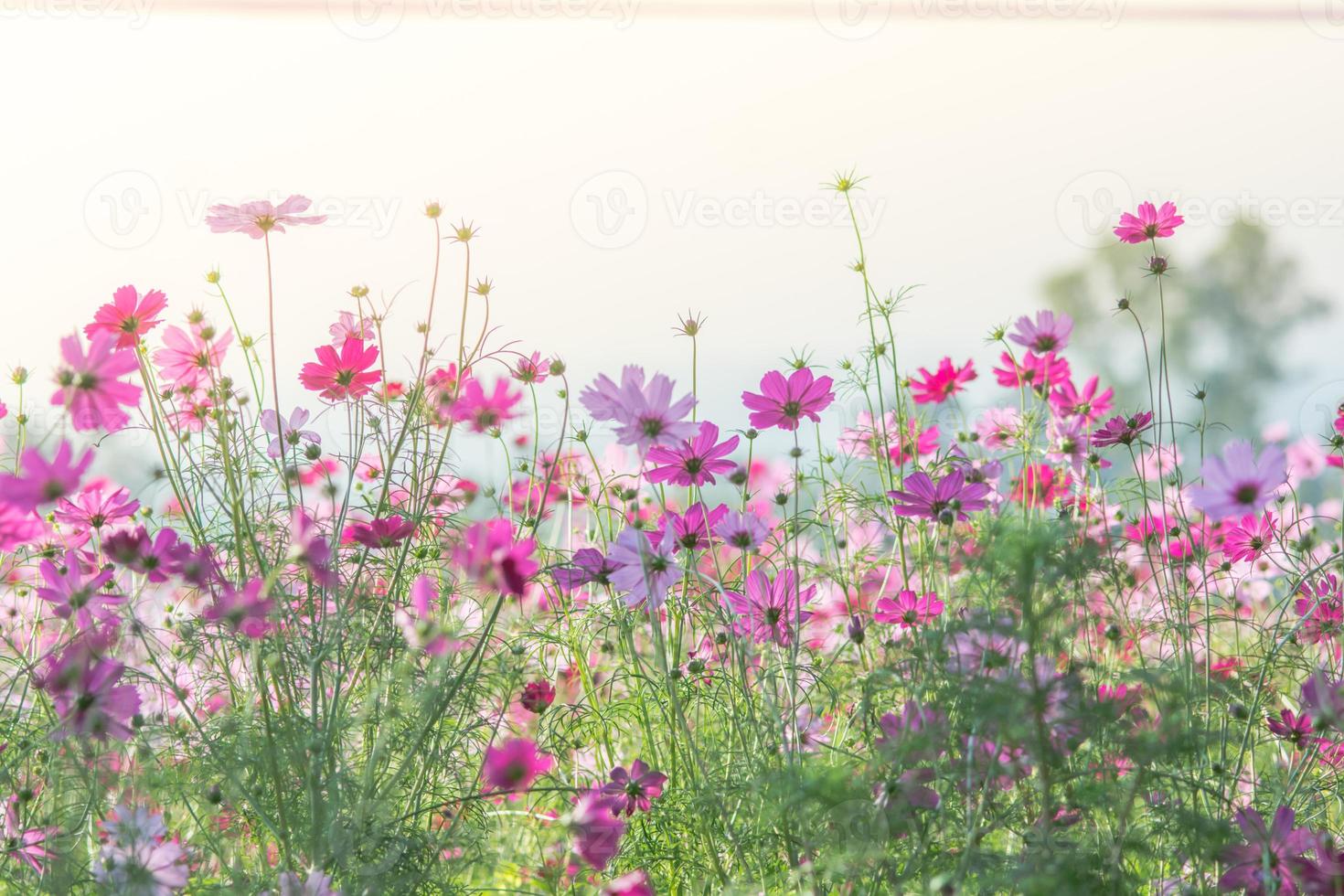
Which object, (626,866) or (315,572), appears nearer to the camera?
(315,572)

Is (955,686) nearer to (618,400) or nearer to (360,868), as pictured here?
(618,400)

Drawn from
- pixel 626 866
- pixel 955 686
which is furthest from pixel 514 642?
pixel 955 686

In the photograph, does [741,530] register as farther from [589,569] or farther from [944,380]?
[944,380]

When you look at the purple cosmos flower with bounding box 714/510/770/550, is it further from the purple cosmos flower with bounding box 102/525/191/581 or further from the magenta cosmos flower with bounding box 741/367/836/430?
the purple cosmos flower with bounding box 102/525/191/581

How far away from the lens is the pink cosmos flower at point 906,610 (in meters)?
1.09

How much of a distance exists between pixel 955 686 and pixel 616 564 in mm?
316

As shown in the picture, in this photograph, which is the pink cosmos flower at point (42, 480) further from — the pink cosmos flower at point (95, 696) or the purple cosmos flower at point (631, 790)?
the purple cosmos flower at point (631, 790)

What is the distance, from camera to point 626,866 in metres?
1.07

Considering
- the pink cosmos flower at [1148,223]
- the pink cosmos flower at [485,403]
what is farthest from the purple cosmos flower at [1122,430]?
the pink cosmos flower at [485,403]

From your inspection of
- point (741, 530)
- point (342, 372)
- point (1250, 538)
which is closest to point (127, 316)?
point (342, 372)

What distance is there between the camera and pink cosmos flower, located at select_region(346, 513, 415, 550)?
1.02 meters

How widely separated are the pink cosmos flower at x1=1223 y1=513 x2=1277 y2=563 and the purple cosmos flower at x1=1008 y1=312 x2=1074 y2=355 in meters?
0.29

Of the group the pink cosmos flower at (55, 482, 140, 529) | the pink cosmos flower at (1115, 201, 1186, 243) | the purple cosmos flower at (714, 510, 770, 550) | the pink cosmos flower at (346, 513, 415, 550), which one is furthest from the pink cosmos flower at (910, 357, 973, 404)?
the pink cosmos flower at (55, 482, 140, 529)

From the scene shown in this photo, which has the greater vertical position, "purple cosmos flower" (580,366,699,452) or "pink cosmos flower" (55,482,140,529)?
"purple cosmos flower" (580,366,699,452)
